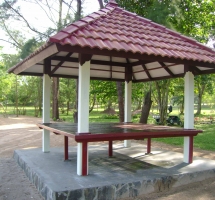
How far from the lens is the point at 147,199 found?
428cm

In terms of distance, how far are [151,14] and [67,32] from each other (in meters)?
6.08

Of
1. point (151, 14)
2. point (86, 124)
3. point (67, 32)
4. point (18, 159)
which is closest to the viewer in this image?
point (67, 32)

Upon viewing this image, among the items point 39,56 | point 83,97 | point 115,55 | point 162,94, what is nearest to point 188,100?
point 115,55

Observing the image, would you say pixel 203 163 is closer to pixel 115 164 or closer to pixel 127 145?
pixel 115 164

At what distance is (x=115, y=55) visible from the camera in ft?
14.3

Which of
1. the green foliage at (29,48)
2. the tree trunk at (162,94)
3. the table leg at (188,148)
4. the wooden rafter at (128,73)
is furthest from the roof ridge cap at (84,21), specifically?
the tree trunk at (162,94)

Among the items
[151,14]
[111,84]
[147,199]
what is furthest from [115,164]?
[111,84]

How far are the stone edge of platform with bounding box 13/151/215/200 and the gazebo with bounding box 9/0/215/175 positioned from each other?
0.70 meters

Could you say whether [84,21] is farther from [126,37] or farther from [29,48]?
[29,48]

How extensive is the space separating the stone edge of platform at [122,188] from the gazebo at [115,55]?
70 cm

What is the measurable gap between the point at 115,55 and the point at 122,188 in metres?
2.22

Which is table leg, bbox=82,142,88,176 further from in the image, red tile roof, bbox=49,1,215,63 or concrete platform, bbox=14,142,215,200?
red tile roof, bbox=49,1,215,63

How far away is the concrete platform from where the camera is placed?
4.03 m

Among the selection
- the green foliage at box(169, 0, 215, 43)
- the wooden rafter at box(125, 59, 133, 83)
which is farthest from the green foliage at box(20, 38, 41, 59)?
the green foliage at box(169, 0, 215, 43)
